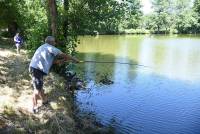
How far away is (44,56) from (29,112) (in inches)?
70.6

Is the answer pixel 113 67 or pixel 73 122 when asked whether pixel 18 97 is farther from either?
pixel 113 67

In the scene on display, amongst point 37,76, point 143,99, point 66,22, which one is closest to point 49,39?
point 37,76

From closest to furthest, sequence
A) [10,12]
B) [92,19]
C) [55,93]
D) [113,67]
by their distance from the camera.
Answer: [55,93] → [92,19] → [113,67] → [10,12]

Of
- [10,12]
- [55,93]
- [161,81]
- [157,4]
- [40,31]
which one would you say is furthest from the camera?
[157,4]

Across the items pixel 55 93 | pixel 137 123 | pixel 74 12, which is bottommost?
pixel 137 123

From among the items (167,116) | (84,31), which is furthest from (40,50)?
(84,31)

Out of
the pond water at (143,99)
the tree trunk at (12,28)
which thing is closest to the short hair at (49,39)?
the pond water at (143,99)

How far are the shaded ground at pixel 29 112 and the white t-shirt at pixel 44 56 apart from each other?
141cm

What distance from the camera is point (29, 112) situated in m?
11.4

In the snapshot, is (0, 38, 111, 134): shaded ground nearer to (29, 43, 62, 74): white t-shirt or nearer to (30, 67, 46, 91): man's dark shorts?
(30, 67, 46, 91): man's dark shorts

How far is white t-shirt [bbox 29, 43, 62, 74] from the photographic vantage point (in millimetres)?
10781

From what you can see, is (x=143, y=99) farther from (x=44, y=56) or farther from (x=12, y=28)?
(x=12, y=28)

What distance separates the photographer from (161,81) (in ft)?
80.2

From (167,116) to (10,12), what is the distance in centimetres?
2616
